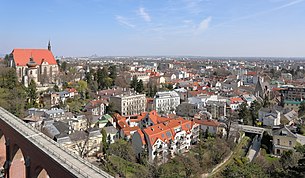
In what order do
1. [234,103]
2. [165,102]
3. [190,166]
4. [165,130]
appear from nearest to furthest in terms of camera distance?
[190,166] → [165,130] → [234,103] → [165,102]

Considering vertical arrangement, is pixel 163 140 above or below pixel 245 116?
below

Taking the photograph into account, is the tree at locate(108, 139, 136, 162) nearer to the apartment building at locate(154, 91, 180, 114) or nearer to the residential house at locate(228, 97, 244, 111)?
the apartment building at locate(154, 91, 180, 114)

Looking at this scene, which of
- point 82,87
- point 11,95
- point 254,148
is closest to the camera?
point 254,148

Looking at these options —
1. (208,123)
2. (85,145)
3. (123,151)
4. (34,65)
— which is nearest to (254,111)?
(208,123)

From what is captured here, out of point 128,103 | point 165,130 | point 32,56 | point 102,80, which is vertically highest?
point 32,56

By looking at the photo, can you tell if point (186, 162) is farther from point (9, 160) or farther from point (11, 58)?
point (11, 58)

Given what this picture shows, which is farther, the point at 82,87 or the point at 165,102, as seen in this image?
the point at 82,87

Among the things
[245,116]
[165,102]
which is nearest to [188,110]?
[165,102]

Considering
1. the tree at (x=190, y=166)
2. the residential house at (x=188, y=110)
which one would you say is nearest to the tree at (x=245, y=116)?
the residential house at (x=188, y=110)

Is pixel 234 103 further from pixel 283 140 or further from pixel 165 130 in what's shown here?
pixel 165 130
